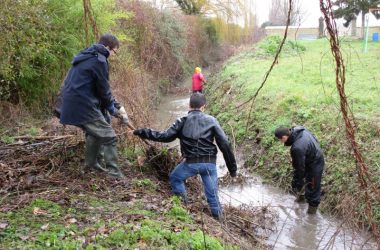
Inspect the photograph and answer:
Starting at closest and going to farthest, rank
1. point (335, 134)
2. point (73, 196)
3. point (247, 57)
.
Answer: point (73, 196)
point (335, 134)
point (247, 57)

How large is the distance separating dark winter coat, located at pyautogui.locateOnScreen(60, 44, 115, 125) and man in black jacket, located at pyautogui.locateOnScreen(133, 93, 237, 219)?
0.77 meters

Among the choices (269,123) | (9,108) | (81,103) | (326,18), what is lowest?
(269,123)

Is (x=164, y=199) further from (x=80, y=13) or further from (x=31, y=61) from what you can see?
(x=80, y=13)

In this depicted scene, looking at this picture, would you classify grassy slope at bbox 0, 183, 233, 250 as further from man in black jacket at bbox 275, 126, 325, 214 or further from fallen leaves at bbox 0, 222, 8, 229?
man in black jacket at bbox 275, 126, 325, 214

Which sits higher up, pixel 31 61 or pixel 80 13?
pixel 80 13

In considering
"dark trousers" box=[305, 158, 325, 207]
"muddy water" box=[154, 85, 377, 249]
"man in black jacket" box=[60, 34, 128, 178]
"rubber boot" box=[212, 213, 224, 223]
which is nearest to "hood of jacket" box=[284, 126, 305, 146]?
"dark trousers" box=[305, 158, 325, 207]

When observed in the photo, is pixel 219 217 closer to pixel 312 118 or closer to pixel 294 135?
pixel 294 135

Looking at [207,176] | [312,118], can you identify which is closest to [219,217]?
[207,176]

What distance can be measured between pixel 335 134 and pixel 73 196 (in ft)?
17.6

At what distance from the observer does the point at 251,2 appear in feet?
102

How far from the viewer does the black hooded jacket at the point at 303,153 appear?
6488 millimetres

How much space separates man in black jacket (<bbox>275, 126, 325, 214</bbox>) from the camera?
6512 mm

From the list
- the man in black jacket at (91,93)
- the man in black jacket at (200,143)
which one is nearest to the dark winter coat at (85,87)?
the man in black jacket at (91,93)

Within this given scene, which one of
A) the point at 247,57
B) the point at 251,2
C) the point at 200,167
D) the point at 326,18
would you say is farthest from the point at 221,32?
the point at 326,18
